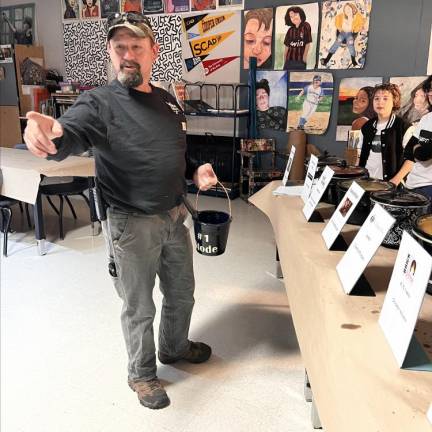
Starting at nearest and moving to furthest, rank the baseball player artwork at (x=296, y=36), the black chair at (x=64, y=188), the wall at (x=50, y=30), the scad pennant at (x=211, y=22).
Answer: the black chair at (x=64, y=188) < the baseball player artwork at (x=296, y=36) < the scad pennant at (x=211, y=22) < the wall at (x=50, y=30)

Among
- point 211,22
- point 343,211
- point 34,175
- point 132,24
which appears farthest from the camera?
point 211,22

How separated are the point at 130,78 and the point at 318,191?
872 mm

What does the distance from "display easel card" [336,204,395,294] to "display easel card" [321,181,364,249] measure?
0.60 ft

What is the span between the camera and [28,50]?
6.77 m

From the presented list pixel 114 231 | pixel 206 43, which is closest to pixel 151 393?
pixel 114 231

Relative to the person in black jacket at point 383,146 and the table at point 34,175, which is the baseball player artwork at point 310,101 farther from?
the table at point 34,175

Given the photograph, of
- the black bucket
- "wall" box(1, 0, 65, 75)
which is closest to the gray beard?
the black bucket

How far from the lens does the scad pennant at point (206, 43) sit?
537 cm

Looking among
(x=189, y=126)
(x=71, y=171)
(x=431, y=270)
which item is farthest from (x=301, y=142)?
(x=431, y=270)

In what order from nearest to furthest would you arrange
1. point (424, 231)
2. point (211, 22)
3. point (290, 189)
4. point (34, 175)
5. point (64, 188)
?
point (424, 231)
point (290, 189)
point (34, 175)
point (64, 188)
point (211, 22)

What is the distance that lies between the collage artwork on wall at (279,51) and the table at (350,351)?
11.4ft

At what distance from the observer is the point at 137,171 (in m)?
1.57

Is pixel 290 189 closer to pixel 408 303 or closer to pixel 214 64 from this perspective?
pixel 408 303

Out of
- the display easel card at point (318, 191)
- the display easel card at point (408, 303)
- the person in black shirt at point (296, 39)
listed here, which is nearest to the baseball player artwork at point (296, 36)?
the person in black shirt at point (296, 39)
